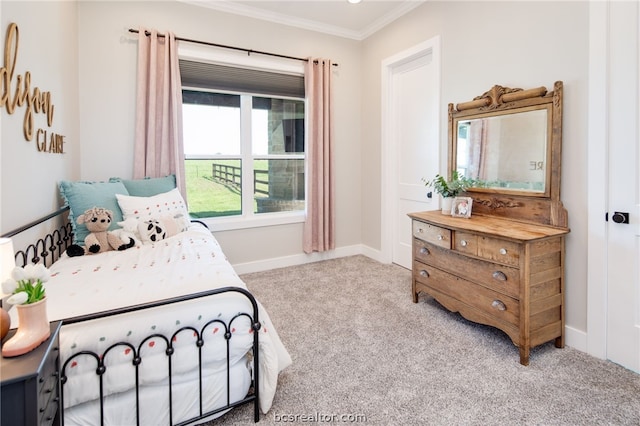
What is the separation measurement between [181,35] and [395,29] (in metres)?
2.15

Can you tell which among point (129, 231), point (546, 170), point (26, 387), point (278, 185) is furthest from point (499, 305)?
point (278, 185)

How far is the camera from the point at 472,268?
2.30m

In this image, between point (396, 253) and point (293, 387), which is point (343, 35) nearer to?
point (396, 253)

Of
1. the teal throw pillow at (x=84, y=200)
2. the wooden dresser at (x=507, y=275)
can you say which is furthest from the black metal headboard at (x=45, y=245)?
the wooden dresser at (x=507, y=275)

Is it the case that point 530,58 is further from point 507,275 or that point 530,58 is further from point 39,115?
point 39,115

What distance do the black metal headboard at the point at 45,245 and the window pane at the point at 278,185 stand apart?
1.78 m

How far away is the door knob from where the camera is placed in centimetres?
190

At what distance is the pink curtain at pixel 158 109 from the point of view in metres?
3.04

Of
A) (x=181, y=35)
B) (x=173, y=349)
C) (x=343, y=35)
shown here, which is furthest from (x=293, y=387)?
(x=343, y=35)

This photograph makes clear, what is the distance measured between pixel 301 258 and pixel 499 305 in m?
2.35

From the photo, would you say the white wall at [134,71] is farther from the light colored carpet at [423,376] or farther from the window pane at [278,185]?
the light colored carpet at [423,376]

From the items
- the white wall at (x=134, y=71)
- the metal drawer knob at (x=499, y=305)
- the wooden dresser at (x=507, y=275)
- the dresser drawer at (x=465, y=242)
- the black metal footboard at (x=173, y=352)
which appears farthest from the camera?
the white wall at (x=134, y=71)

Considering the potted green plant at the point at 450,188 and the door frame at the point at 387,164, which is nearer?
the potted green plant at the point at 450,188

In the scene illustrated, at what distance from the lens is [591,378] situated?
1.85 meters
